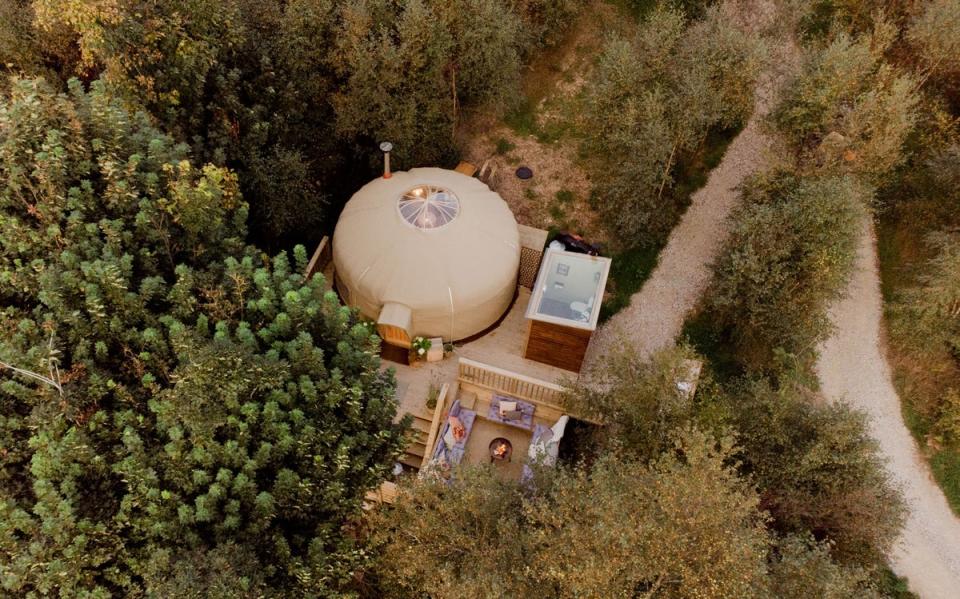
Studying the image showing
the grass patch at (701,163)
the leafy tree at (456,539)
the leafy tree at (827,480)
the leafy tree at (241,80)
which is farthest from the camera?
the grass patch at (701,163)

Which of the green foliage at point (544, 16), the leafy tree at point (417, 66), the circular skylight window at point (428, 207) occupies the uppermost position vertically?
the green foliage at point (544, 16)

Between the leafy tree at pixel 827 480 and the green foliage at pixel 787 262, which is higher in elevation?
the green foliage at pixel 787 262

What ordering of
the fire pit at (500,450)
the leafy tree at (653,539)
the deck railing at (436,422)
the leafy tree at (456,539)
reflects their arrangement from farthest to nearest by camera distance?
the deck railing at (436,422)
the fire pit at (500,450)
the leafy tree at (456,539)
the leafy tree at (653,539)

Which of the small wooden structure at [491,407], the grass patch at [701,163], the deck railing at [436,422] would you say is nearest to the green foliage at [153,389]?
the deck railing at [436,422]

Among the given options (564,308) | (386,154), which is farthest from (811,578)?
(386,154)

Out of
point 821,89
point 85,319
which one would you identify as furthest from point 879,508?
point 85,319

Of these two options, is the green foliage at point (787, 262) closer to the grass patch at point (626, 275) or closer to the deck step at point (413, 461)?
the grass patch at point (626, 275)
